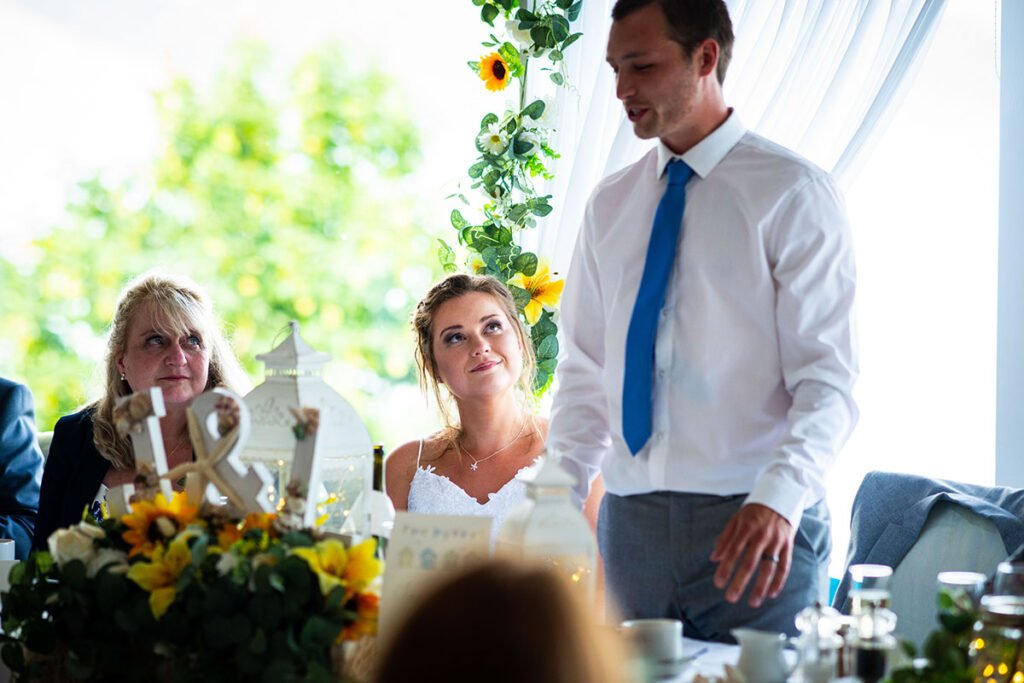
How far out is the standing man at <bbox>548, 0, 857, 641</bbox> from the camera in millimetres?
1808

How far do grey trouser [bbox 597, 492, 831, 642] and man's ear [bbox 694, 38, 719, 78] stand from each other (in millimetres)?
692

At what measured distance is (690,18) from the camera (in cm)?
190

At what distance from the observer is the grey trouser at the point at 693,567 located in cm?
182

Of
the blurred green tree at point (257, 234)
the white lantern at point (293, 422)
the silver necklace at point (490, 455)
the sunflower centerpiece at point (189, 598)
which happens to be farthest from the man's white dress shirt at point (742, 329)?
the blurred green tree at point (257, 234)

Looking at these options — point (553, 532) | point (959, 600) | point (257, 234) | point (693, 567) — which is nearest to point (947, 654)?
point (959, 600)

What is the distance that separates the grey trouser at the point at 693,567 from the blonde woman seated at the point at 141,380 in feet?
3.93

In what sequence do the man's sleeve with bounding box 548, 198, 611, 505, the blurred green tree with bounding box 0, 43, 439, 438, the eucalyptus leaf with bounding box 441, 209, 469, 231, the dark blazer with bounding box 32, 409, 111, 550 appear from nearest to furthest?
1. the man's sleeve with bounding box 548, 198, 611, 505
2. the dark blazer with bounding box 32, 409, 111, 550
3. the eucalyptus leaf with bounding box 441, 209, 469, 231
4. the blurred green tree with bounding box 0, 43, 439, 438

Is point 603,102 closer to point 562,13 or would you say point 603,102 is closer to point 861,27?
point 562,13

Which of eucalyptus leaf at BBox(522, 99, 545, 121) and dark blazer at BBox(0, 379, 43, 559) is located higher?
eucalyptus leaf at BBox(522, 99, 545, 121)

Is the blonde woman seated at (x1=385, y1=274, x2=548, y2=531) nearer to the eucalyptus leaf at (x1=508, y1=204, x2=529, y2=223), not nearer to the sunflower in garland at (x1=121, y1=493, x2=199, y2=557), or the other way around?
the eucalyptus leaf at (x1=508, y1=204, x2=529, y2=223)

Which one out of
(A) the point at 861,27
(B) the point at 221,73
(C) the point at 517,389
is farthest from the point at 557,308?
(B) the point at 221,73

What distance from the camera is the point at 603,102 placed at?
10.3 feet

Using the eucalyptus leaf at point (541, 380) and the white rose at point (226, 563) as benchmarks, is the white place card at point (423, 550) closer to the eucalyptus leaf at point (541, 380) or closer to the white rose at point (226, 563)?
the white rose at point (226, 563)

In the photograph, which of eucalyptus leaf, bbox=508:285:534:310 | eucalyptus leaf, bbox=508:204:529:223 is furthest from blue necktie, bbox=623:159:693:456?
eucalyptus leaf, bbox=508:204:529:223
